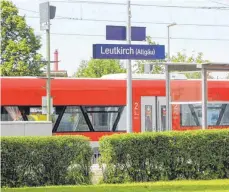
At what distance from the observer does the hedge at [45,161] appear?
1191 cm

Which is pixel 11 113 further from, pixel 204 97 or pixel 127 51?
pixel 204 97

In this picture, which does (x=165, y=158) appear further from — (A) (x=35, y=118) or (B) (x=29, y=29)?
(B) (x=29, y=29)

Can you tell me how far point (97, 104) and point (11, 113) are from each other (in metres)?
3.51

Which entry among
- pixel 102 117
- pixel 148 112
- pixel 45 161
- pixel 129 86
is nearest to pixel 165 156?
pixel 45 161

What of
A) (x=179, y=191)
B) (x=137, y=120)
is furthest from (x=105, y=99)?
(x=179, y=191)

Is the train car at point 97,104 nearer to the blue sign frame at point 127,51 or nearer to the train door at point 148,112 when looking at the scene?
the train door at point 148,112

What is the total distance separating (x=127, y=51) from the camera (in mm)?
15680

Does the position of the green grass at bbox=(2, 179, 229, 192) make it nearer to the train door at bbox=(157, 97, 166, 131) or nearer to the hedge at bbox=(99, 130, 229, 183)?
the hedge at bbox=(99, 130, 229, 183)

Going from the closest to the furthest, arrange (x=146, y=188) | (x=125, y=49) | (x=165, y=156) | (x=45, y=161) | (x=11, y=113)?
(x=146, y=188) < (x=45, y=161) < (x=165, y=156) < (x=125, y=49) < (x=11, y=113)

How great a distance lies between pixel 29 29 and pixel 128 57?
1751 centimetres

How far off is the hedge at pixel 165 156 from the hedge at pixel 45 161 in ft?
1.74

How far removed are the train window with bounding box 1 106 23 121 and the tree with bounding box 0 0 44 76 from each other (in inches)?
359

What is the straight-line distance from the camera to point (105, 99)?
79.0 feet

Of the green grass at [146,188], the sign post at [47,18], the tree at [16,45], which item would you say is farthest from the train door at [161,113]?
the green grass at [146,188]
